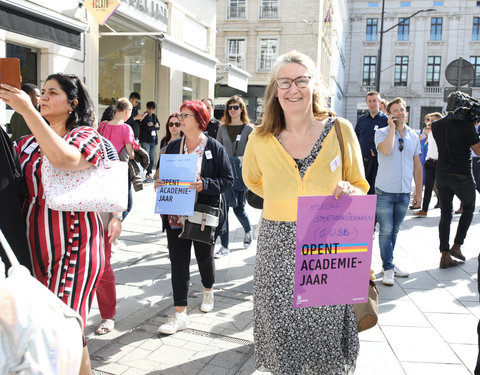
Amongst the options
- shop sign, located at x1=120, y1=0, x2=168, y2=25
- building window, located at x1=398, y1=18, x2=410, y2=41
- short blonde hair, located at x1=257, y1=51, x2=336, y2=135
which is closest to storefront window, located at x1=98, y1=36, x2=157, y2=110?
shop sign, located at x1=120, y1=0, x2=168, y2=25

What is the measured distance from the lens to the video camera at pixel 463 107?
570 centimetres

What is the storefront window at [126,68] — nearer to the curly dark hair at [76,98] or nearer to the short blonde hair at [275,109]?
the curly dark hair at [76,98]

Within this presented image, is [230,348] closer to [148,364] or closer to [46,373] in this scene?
[148,364]

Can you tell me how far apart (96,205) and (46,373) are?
1.12 meters

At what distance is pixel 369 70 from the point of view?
6184 cm

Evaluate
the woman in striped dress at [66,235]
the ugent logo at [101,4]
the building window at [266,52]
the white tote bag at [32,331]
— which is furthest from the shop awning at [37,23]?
the building window at [266,52]

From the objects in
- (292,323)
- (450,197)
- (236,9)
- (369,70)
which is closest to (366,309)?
(292,323)

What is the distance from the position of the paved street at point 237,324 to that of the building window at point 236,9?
3115 cm

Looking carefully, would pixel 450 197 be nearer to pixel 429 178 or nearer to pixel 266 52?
pixel 429 178

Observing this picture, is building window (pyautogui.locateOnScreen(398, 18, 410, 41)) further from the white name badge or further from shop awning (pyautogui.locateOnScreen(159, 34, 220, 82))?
the white name badge

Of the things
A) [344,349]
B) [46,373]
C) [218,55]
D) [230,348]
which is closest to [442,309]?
[230,348]

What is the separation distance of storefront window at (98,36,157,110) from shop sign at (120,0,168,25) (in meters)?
0.84

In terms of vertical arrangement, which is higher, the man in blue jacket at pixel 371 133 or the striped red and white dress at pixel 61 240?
the man in blue jacket at pixel 371 133

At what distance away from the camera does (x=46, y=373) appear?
54.4 inches
